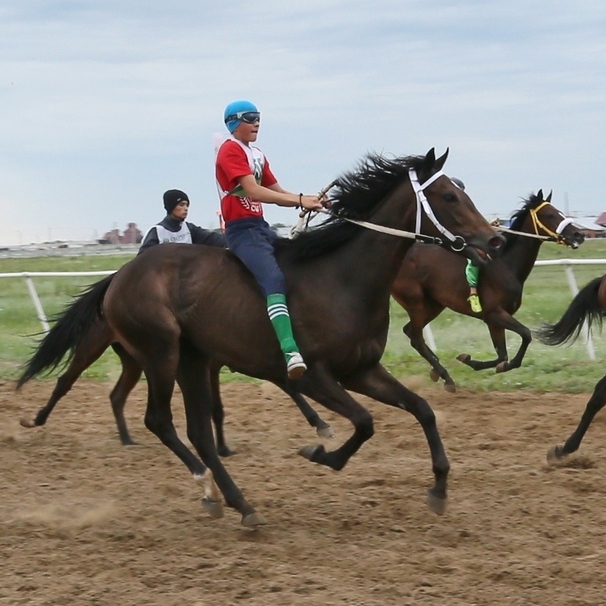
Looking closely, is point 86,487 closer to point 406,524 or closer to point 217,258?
point 217,258

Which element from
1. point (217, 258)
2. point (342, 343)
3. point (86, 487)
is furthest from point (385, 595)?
point (86, 487)

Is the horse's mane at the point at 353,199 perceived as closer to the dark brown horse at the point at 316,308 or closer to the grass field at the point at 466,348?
the dark brown horse at the point at 316,308

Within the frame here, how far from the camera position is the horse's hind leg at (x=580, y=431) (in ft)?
23.1

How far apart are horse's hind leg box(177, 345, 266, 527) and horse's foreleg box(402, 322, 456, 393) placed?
15.2 ft

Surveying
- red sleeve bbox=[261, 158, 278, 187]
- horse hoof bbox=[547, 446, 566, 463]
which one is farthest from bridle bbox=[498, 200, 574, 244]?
red sleeve bbox=[261, 158, 278, 187]

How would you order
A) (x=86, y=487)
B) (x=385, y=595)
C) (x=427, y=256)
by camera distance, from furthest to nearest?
(x=427, y=256) → (x=86, y=487) → (x=385, y=595)

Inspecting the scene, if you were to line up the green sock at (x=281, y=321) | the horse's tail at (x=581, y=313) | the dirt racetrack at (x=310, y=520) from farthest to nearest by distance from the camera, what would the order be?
the horse's tail at (x=581, y=313)
the green sock at (x=281, y=321)
the dirt racetrack at (x=310, y=520)

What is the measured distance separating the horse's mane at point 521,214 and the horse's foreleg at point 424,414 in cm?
522

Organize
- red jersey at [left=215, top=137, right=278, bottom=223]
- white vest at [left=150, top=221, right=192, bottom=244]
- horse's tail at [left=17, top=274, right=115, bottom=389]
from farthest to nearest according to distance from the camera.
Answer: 1. white vest at [left=150, top=221, right=192, bottom=244]
2. horse's tail at [left=17, top=274, right=115, bottom=389]
3. red jersey at [left=215, top=137, right=278, bottom=223]

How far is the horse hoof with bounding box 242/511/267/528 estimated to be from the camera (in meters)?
5.58

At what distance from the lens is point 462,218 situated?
5.63m

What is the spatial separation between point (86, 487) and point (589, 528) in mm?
3268

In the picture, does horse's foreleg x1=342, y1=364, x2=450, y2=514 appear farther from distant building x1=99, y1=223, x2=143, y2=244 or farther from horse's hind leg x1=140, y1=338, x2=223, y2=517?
distant building x1=99, y1=223, x2=143, y2=244

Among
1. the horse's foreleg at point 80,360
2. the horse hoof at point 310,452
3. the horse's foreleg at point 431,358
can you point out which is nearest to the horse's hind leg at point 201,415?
the horse hoof at point 310,452
